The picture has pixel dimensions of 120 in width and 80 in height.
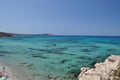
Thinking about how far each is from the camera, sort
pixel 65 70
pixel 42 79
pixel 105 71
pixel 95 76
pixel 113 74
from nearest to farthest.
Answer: pixel 95 76
pixel 113 74
pixel 105 71
pixel 42 79
pixel 65 70

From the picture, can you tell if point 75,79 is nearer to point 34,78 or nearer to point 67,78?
point 67,78

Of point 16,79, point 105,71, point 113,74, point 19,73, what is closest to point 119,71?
→ point 113,74

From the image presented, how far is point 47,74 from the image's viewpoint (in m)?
12.8

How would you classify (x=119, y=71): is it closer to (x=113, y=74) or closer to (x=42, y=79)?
(x=113, y=74)

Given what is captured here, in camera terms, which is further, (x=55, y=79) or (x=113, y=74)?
(x=55, y=79)

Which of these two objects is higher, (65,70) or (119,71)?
A: (119,71)

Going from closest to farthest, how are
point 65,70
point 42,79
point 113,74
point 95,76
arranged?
point 95,76 < point 113,74 < point 42,79 < point 65,70

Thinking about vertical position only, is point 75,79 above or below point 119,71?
below

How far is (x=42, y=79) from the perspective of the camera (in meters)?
11.5

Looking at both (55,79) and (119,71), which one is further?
(55,79)

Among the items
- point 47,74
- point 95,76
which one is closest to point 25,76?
point 47,74

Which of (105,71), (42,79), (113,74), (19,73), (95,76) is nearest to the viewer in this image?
(95,76)

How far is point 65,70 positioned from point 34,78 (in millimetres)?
3502

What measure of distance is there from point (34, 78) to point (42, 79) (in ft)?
1.61
